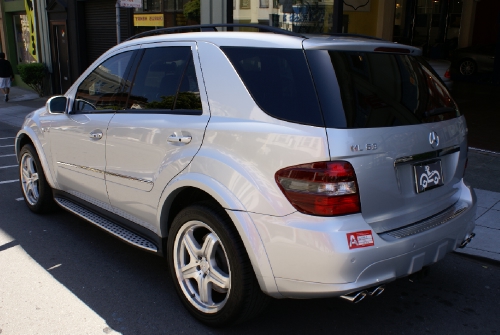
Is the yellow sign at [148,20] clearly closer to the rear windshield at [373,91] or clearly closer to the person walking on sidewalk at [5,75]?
the person walking on sidewalk at [5,75]

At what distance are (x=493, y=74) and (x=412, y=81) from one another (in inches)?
656

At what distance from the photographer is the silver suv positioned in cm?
276

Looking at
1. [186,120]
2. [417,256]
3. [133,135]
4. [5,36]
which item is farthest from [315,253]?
[5,36]

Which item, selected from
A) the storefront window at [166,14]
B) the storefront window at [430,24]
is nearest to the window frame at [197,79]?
the storefront window at [166,14]

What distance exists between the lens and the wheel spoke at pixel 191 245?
3.37 m

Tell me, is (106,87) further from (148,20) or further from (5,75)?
(5,75)

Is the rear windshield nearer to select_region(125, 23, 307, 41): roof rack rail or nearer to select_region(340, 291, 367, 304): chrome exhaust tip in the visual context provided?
select_region(125, 23, 307, 41): roof rack rail

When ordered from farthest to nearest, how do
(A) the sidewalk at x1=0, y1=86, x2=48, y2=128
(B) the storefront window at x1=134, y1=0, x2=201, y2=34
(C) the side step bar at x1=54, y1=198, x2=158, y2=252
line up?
(A) the sidewalk at x1=0, y1=86, x2=48, y2=128, (B) the storefront window at x1=134, y1=0, x2=201, y2=34, (C) the side step bar at x1=54, y1=198, x2=158, y2=252

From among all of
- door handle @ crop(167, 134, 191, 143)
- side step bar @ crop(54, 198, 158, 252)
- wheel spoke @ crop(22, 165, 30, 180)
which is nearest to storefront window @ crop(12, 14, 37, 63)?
wheel spoke @ crop(22, 165, 30, 180)

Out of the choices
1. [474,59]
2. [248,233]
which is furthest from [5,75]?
[248,233]

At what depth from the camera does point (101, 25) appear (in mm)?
15250

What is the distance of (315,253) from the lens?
2.71 meters

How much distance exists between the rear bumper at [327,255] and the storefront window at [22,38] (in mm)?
19169

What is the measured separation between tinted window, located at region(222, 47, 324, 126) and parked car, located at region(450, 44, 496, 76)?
17256 millimetres
